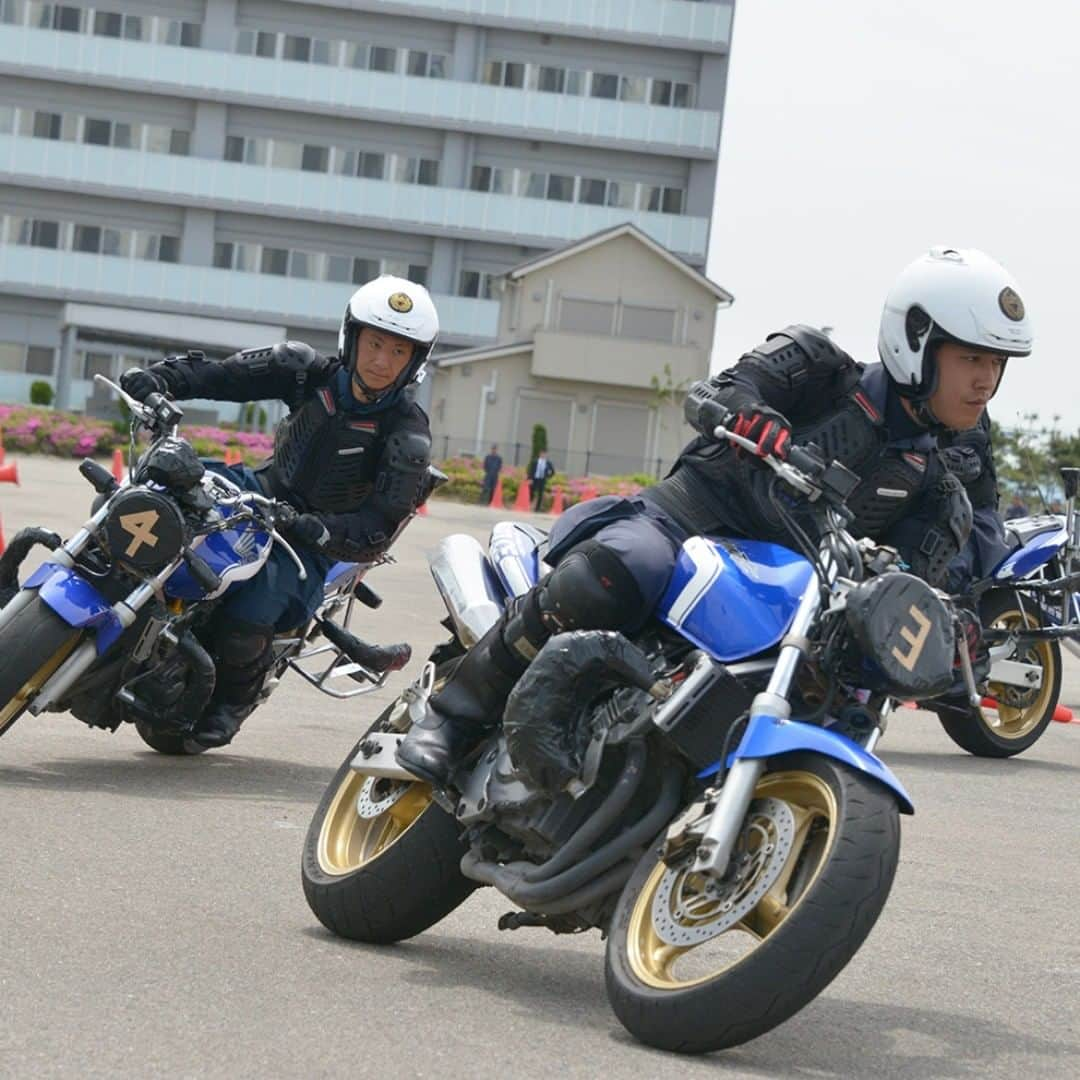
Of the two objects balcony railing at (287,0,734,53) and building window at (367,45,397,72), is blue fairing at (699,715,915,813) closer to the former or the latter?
balcony railing at (287,0,734,53)

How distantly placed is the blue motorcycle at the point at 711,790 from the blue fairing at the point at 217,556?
9.26 ft

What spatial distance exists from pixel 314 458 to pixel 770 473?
4.15m

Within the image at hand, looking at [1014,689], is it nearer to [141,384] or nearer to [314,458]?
[314,458]

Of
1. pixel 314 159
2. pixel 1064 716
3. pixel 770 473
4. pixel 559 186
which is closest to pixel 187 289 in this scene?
pixel 314 159

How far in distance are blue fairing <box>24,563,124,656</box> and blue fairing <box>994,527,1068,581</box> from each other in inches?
215

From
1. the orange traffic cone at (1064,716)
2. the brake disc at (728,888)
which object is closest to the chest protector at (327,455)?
the brake disc at (728,888)

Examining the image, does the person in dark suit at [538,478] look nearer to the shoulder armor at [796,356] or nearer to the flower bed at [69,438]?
the flower bed at [69,438]

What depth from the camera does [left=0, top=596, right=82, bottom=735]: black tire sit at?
7.79 m

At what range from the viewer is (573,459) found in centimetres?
6800

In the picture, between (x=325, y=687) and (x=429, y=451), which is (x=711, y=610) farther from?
(x=325, y=687)

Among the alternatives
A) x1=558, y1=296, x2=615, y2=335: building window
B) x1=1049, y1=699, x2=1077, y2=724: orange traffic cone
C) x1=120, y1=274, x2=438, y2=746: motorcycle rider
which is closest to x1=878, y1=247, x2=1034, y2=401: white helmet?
x1=120, y1=274, x2=438, y2=746: motorcycle rider

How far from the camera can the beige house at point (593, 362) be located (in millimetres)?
67875

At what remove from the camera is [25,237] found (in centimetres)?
7225

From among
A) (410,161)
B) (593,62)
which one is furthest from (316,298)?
(593,62)
